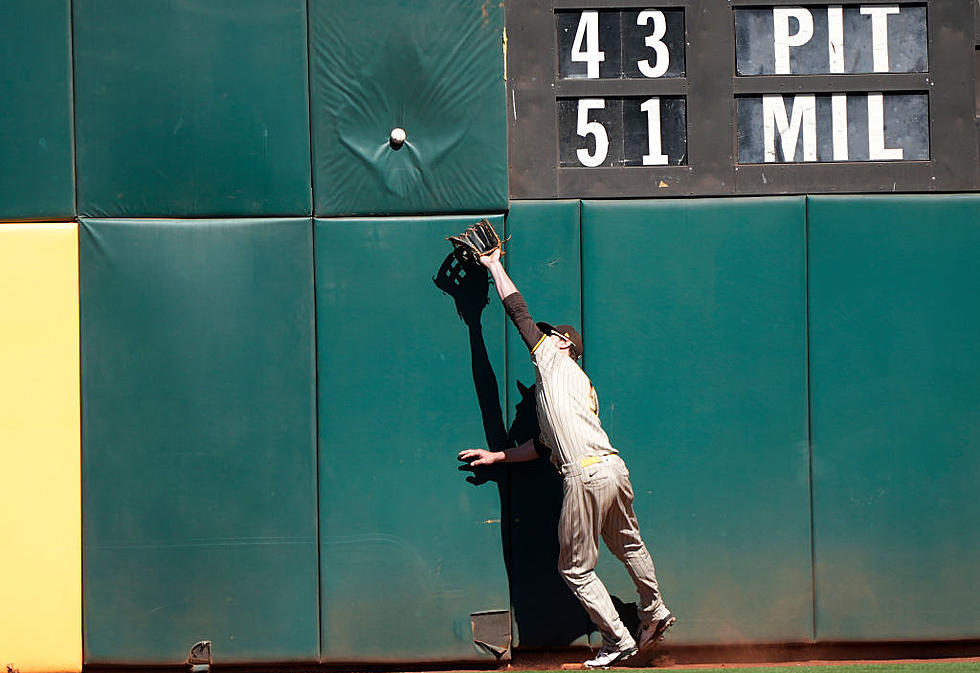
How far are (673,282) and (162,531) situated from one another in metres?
3.13

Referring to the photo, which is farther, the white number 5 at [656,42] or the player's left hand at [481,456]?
the white number 5 at [656,42]

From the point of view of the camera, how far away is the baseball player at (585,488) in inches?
183

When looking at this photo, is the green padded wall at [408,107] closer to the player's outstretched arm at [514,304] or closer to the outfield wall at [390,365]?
the outfield wall at [390,365]

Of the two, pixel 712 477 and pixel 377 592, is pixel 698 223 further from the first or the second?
pixel 377 592

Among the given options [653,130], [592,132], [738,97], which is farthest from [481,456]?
[738,97]

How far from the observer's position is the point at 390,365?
16.4ft

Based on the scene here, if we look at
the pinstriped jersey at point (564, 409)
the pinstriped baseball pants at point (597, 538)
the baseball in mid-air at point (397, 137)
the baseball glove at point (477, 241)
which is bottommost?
the pinstriped baseball pants at point (597, 538)

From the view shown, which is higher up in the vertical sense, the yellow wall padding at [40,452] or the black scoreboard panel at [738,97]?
the black scoreboard panel at [738,97]

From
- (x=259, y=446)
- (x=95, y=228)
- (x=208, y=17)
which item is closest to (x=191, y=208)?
(x=95, y=228)

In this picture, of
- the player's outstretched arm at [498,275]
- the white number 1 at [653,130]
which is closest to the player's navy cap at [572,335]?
the player's outstretched arm at [498,275]

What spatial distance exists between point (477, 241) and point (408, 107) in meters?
0.87

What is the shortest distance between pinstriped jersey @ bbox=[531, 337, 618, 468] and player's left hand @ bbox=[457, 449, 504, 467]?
0.34m

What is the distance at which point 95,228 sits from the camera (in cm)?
497

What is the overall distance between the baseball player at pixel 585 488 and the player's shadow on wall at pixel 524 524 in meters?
0.26
